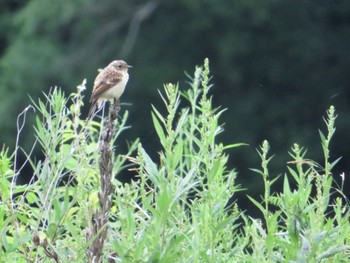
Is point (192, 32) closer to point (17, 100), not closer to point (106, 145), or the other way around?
point (17, 100)

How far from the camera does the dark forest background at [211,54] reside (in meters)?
19.2

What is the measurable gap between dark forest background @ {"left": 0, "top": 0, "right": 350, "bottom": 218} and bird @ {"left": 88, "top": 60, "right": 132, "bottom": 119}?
482 inches

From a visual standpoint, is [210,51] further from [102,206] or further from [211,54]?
[102,206]

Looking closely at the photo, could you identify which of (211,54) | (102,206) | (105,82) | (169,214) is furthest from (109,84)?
(211,54)

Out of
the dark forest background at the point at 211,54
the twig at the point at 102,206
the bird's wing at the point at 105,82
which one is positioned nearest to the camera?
the twig at the point at 102,206

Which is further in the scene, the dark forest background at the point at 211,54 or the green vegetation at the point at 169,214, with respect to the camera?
the dark forest background at the point at 211,54

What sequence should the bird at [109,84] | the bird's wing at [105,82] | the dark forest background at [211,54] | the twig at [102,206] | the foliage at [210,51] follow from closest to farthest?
the twig at [102,206], the bird at [109,84], the bird's wing at [105,82], the dark forest background at [211,54], the foliage at [210,51]

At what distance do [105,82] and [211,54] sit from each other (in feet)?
48.6

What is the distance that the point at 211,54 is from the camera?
20.8 meters

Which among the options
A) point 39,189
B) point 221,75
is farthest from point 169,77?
point 39,189

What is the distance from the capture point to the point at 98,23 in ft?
68.1

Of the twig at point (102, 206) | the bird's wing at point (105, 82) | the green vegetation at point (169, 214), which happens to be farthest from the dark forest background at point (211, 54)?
the twig at point (102, 206)

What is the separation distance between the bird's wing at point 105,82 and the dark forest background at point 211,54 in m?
12.4

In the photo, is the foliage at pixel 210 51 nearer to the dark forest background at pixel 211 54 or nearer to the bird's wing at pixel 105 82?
the dark forest background at pixel 211 54
